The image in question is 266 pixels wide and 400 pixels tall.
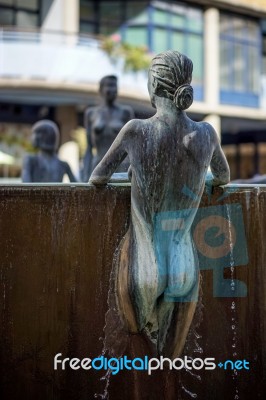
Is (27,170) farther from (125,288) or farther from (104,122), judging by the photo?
(125,288)

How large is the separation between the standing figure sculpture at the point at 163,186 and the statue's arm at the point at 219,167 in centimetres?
9

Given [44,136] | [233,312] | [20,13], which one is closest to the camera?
[233,312]

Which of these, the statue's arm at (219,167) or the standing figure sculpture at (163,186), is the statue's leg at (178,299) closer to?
the standing figure sculpture at (163,186)

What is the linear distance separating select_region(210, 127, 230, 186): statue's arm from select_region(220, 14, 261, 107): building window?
2975 centimetres

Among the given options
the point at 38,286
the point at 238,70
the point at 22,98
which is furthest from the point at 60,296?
the point at 238,70

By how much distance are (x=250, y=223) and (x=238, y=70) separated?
104 ft

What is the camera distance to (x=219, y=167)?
11.3 feet

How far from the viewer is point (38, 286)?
343cm

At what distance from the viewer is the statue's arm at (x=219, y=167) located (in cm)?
341

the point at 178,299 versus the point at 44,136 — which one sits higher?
the point at 44,136

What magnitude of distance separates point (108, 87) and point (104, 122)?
37 cm

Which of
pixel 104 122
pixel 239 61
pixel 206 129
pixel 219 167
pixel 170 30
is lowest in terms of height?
pixel 219 167

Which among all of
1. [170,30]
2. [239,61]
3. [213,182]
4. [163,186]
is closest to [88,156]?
[213,182]

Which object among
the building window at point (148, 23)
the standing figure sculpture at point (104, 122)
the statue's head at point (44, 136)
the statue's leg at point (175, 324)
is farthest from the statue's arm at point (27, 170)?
the building window at point (148, 23)
